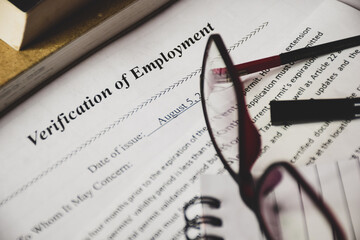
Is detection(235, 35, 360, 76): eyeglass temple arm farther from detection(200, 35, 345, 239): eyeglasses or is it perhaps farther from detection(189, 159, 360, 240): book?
detection(189, 159, 360, 240): book

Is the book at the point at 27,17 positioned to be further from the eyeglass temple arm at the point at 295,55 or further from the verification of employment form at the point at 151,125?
the eyeglass temple arm at the point at 295,55

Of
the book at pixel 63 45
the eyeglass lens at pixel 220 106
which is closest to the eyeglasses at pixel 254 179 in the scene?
the eyeglass lens at pixel 220 106

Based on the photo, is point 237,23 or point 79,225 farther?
point 237,23

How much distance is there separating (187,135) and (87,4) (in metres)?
0.23

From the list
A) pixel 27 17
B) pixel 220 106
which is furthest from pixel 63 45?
pixel 220 106

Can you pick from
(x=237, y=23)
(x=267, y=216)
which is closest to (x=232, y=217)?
(x=267, y=216)

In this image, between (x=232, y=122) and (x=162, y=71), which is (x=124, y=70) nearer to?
(x=162, y=71)

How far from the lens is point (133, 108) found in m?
0.43

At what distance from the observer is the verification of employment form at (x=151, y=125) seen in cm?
38

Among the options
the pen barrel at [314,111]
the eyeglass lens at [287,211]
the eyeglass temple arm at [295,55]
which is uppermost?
the eyeglass temple arm at [295,55]

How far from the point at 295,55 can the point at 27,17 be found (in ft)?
1.09

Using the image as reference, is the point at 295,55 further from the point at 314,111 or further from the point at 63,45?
the point at 63,45

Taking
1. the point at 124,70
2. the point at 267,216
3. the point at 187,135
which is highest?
the point at 124,70

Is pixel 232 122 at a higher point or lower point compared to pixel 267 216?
higher
